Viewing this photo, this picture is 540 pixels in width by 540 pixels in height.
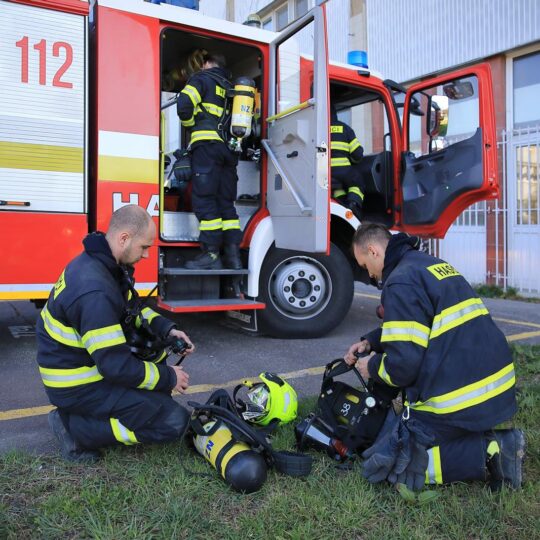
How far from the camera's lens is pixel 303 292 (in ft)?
16.9

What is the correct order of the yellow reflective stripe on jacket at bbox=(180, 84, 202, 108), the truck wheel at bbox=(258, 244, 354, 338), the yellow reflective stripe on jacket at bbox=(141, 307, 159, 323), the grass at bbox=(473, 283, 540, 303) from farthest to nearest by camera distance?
the grass at bbox=(473, 283, 540, 303) < the truck wheel at bbox=(258, 244, 354, 338) < the yellow reflective stripe on jacket at bbox=(180, 84, 202, 108) < the yellow reflective stripe on jacket at bbox=(141, 307, 159, 323)

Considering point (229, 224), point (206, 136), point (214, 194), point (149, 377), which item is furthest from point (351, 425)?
point (206, 136)

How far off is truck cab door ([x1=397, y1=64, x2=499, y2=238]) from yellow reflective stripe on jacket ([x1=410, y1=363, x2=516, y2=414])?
9.91 ft

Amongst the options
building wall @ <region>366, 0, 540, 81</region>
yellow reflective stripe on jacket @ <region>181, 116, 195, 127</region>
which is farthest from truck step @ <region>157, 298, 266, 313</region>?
building wall @ <region>366, 0, 540, 81</region>

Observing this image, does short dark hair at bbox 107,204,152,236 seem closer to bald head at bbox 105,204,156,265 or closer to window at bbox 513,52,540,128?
bald head at bbox 105,204,156,265

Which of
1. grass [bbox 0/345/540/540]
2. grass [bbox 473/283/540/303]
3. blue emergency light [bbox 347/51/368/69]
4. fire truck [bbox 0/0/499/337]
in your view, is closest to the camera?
grass [bbox 0/345/540/540]

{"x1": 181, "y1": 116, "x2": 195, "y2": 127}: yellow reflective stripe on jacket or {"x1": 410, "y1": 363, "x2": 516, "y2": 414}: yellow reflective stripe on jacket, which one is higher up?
{"x1": 181, "y1": 116, "x2": 195, "y2": 127}: yellow reflective stripe on jacket

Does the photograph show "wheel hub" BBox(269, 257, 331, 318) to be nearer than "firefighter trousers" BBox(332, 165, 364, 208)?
Yes

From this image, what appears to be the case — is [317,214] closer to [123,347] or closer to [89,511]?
[123,347]

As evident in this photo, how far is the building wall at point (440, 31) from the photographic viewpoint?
8.65 meters

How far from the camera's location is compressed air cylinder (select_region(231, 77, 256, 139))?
15.5 feet

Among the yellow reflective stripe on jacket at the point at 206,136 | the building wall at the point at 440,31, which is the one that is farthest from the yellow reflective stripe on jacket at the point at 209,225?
the building wall at the point at 440,31

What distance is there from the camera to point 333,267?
518 cm

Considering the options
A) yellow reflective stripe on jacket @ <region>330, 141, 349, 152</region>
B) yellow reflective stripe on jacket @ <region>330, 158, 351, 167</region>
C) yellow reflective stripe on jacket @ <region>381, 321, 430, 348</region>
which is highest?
yellow reflective stripe on jacket @ <region>330, 141, 349, 152</region>
